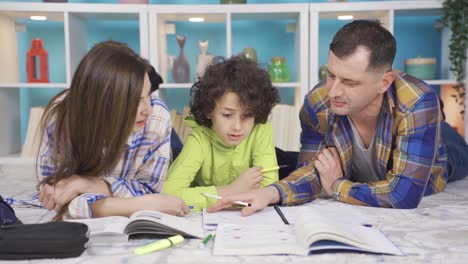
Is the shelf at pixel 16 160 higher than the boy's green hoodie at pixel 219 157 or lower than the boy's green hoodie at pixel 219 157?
lower

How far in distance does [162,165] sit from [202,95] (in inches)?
Answer: 12.6

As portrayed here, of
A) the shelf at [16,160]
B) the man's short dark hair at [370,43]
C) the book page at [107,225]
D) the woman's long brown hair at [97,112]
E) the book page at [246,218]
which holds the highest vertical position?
the man's short dark hair at [370,43]

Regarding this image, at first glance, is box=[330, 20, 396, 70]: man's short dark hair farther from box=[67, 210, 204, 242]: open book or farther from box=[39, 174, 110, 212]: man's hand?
box=[39, 174, 110, 212]: man's hand

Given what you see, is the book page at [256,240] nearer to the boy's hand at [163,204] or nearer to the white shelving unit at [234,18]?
the boy's hand at [163,204]

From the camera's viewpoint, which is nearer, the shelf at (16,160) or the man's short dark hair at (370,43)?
the man's short dark hair at (370,43)

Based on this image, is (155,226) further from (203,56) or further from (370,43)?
(203,56)

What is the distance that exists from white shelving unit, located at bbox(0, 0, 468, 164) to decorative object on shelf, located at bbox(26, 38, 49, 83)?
11 centimetres

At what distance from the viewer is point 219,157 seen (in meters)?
1.98

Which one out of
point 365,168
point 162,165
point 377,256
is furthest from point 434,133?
point 162,165

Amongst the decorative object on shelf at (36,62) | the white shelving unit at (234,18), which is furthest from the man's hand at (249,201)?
the decorative object on shelf at (36,62)

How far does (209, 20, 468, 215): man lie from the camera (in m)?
1.73

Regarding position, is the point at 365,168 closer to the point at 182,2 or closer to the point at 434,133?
the point at 434,133

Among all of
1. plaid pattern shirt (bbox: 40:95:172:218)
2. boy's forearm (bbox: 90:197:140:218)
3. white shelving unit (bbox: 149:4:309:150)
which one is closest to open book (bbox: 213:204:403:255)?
boy's forearm (bbox: 90:197:140:218)

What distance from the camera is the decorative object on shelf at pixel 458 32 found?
3.08 m
